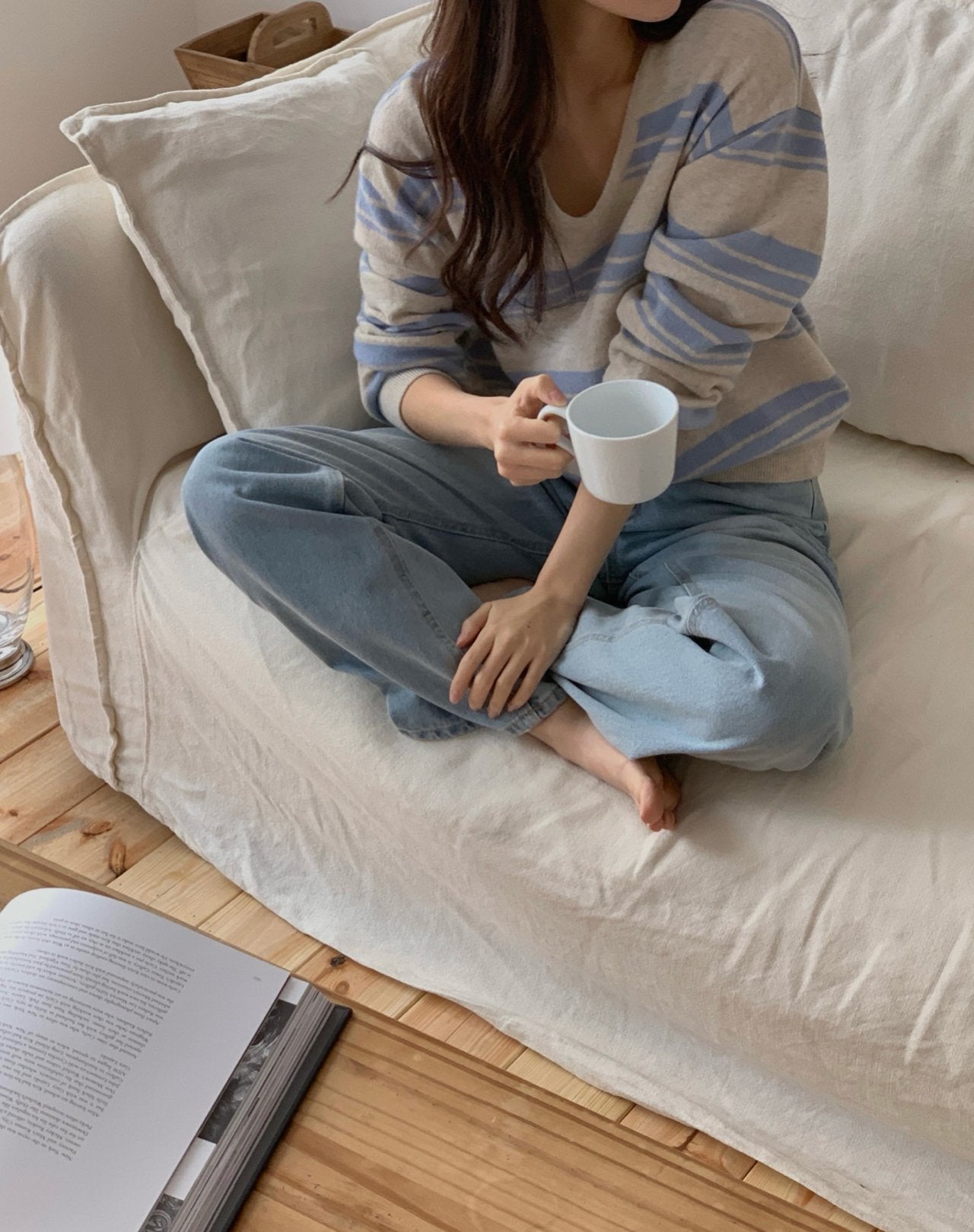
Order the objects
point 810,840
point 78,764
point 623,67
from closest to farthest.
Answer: point 810,840, point 623,67, point 78,764

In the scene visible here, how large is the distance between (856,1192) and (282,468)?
0.75 meters

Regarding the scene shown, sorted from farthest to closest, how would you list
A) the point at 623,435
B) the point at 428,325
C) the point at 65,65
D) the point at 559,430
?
1. the point at 65,65
2. the point at 428,325
3. the point at 559,430
4. the point at 623,435

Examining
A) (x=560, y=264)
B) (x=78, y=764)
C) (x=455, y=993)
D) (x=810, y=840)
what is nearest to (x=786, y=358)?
(x=560, y=264)

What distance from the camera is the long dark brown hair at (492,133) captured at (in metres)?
1.00

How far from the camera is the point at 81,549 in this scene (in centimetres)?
132

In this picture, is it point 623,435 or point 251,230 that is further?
point 251,230

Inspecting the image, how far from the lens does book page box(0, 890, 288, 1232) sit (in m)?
0.65

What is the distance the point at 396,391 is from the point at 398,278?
4.0 inches

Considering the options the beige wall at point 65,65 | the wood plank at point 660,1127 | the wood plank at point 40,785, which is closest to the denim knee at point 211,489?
the wood plank at point 40,785

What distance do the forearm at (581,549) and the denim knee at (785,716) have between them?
20 centimetres

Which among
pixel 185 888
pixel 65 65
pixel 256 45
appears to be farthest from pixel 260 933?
pixel 65 65

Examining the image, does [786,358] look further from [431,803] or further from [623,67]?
[431,803]

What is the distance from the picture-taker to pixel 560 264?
1119 mm

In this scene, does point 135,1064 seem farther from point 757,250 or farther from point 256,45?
point 256,45
